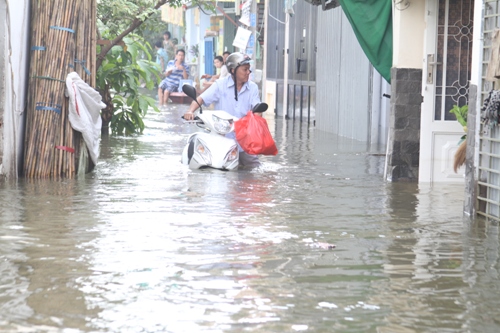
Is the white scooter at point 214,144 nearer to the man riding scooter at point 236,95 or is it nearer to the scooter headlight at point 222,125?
the scooter headlight at point 222,125

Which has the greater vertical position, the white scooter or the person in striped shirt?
the person in striped shirt

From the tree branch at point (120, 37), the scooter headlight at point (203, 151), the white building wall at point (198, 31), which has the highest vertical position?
the white building wall at point (198, 31)

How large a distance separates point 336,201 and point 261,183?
1675 millimetres

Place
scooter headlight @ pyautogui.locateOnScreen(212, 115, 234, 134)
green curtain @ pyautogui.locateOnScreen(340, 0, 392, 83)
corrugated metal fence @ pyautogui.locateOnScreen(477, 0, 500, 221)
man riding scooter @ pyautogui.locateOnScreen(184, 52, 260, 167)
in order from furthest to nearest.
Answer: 1. man riding scooter @ pyautogui.locateOnScreen(184, 52, 260, 167)
2. scooter headlight @ pyautogui.locateOnScreen(212, 115, 234, 134)
3. green curtain @ pyautogui.locateOnScreen(340, 0, 392, 83)
4. corrugated metal fence @ pyautogui.locateOnScreen(477, 0, 500, 221)

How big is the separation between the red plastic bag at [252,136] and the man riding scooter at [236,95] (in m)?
0.62

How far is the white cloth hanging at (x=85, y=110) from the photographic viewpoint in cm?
1172

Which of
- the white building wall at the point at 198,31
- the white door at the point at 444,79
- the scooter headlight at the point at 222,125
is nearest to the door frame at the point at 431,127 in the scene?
the white door at the point at 444,79

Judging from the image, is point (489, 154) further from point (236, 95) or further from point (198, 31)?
point (198, 31)

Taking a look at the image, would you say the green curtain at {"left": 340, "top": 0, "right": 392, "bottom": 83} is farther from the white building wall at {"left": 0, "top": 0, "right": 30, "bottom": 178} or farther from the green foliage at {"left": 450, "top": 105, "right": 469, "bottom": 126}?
the white building wall at {"left": 0, "top": 0, "right": 30, "bottom": 178}

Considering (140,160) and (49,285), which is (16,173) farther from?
(49,285)

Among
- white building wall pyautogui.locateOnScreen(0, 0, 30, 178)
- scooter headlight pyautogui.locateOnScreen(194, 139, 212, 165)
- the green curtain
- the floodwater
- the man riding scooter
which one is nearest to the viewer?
the floodwater

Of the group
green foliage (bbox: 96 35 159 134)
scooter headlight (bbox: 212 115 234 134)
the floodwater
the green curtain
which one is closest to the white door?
the floodwater

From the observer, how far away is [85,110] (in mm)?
12008

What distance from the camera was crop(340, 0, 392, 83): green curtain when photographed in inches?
502
